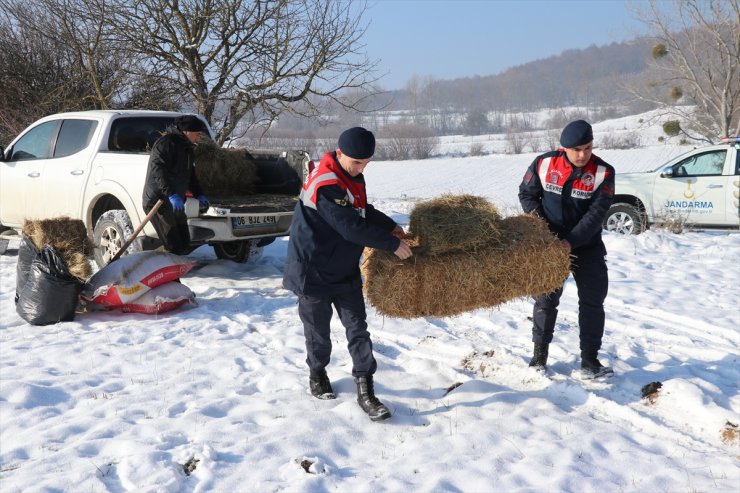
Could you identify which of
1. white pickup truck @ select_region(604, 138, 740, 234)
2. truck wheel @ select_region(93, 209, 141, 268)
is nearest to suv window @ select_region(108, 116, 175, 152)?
truck wheel @ select_region(93, 209, 141, 268)

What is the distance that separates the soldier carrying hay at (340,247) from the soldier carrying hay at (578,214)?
44.0 inches

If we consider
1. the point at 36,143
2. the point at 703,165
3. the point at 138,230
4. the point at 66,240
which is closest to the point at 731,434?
the point at 138,230

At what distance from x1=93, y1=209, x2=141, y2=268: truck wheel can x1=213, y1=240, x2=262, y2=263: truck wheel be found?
1.64 metres

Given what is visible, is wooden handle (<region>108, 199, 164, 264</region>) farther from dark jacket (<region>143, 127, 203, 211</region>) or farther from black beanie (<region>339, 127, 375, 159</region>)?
black beanie (<region>339, 127, 375, 159</region>)

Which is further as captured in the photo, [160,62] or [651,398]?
[160,62]

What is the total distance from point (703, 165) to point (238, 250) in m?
8.26

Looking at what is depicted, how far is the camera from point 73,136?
7.77 metres

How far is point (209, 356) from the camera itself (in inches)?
198

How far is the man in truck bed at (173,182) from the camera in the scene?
630 centimetres

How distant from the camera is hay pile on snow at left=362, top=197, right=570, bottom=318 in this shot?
390 centimetres

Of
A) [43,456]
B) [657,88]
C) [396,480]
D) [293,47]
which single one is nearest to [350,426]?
[396,480]

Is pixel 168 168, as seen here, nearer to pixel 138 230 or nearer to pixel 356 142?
pixel 138 230

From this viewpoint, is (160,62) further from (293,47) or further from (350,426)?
(350,426)

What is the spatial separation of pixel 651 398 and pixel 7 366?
15.1ft
